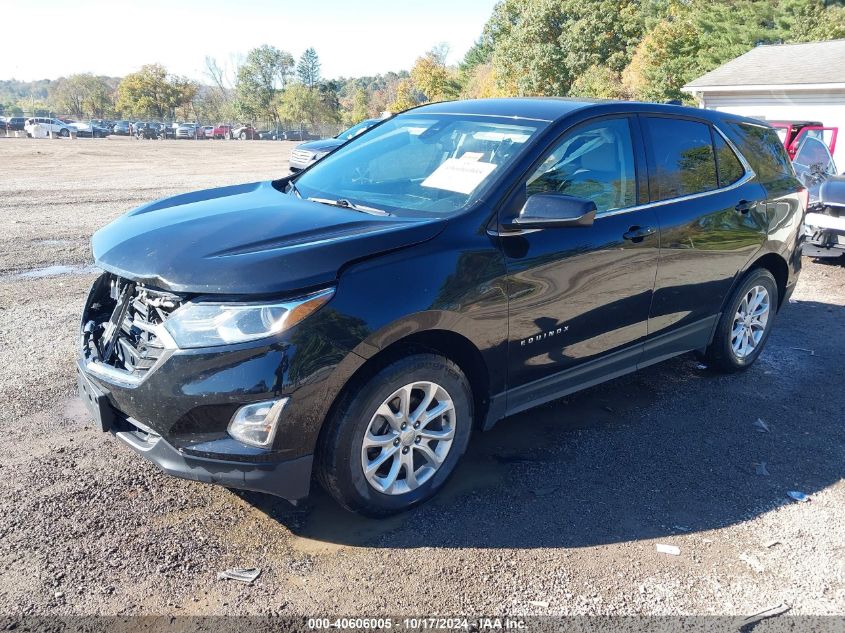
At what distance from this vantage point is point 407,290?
120 inches

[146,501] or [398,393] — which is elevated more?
[398,393]

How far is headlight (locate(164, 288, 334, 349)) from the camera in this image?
2.76 m

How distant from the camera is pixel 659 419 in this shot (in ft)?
14.9

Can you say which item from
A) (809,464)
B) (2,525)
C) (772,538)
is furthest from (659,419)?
(2,525)

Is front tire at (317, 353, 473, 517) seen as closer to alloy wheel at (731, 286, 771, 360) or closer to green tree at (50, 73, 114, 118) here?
alloy wheel at (731, 286, 771, 360)

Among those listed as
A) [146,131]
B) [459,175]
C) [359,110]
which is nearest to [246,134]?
[146,131]

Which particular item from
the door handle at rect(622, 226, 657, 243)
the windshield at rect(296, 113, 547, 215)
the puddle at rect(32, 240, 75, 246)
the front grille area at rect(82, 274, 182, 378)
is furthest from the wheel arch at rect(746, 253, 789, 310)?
the puddle at rect(32, 240, 75, 246)

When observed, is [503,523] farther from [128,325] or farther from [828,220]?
[828,220]

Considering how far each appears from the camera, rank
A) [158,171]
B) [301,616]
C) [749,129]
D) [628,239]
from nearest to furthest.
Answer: [301,616] → [628,239] → [749,129] → [158,171]

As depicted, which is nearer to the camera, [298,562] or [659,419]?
[298,562]

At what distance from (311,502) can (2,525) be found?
4.60 ft

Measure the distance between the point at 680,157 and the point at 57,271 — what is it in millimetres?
6770

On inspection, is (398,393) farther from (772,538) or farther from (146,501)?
Result: (772,538)

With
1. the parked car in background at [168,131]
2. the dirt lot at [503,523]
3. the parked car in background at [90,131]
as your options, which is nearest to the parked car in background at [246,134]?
the parked car in background at [168,131]
